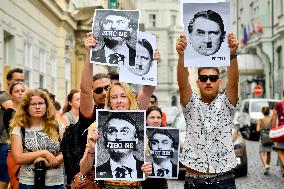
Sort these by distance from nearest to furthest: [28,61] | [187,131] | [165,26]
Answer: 1. [187,131]
2. [28,61]
3. [165,26]

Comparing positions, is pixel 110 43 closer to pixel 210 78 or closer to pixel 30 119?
pixel 210 78

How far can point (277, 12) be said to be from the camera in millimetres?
46219

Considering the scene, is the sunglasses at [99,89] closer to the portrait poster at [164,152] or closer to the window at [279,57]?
the portrait poster at [164,152]

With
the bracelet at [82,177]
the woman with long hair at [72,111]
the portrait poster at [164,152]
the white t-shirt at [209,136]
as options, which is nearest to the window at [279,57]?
the woman with long hair at [72,111]

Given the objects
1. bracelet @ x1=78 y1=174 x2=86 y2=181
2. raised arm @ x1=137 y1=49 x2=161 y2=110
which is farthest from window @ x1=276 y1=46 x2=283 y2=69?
bracelet @ x1=78 y1=174 x2=86 y2=181

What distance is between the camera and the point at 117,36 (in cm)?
575

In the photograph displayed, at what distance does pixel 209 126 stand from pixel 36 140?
77.4 inches

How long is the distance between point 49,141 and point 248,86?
174 ft

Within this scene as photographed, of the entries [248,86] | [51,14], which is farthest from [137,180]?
[248,86]

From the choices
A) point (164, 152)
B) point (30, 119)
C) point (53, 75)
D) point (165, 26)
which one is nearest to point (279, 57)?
point (53, 75)

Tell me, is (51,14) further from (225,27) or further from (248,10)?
(248,10)

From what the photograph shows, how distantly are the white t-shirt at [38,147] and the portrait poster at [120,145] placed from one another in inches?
56.1

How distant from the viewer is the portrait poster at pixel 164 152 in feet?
21.8

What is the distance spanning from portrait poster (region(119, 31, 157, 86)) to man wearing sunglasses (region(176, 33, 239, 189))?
2.12 feet
